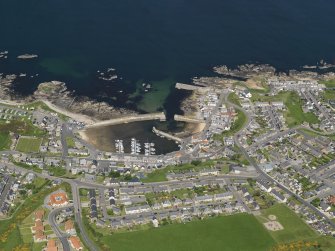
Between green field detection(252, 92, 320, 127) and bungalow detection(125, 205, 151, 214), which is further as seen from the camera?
green field detection(252, 92, 320, 127)

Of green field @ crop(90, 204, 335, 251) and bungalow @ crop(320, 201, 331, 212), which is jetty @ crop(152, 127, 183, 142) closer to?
green field @ crop(90, 204, 335, 251)

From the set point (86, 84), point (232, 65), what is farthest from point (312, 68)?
point (86, 84)

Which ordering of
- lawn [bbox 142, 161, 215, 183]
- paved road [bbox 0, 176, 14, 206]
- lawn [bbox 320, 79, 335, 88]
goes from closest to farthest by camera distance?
paved road [bbox 0, 176, 14, 206] → lawn [bbox 142, 161, 215, 183] → lawn [bbox 320, 79, 335, 88]

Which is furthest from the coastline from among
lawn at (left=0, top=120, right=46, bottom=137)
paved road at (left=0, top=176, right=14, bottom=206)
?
paved road at (left=0, top=176, right=14, bottom=206)

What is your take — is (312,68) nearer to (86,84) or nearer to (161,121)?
(161,121)

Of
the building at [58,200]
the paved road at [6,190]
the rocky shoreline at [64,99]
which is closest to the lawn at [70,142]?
the rocky shoreline at [64,99]

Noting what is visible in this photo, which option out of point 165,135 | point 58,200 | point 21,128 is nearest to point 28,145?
point 21,128

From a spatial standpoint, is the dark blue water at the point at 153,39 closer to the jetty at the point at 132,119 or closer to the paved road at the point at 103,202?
the jetty at the point at 132,119
